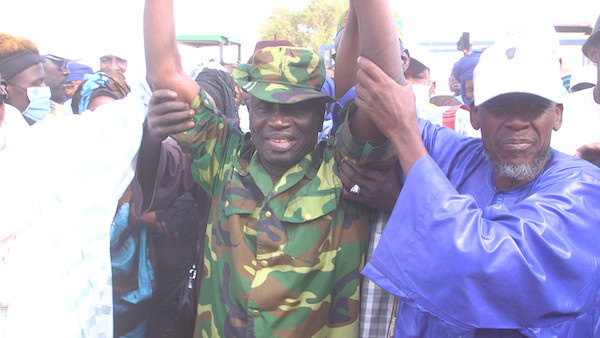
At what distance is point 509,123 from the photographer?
144 cm

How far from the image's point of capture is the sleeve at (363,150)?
1.55m

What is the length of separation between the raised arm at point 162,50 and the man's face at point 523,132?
1069mm

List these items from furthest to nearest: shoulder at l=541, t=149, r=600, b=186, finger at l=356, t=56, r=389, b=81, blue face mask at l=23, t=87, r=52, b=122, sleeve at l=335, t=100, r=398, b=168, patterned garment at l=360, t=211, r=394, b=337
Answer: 1. blue face mask at l=23, t=87, r=52, b=122
2. patterned garment at l=360, t=211, r=394, b=337
3. sleeve at l=335, t=100, r=398, b=168
4. finger at l=356, t=56, r=389, b=81
5. shoulder at l=541, t=149, r=600, b=186

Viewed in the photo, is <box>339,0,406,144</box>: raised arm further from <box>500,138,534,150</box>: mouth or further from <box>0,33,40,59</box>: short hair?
<box>0,33,40,59</box>: short hair

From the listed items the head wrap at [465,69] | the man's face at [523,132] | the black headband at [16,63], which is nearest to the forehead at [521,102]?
the man's face at [523,132]

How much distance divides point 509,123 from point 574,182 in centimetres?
27

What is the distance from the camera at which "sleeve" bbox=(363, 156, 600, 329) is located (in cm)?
116

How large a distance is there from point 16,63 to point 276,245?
2.58 m

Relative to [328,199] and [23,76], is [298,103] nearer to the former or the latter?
[328,199]

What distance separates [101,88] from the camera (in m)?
2.82

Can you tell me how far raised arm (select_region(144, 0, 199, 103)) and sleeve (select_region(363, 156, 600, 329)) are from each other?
0.93 meters

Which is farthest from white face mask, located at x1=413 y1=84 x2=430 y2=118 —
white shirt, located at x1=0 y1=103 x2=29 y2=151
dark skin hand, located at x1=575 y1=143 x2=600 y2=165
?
white shirt, located at x1=0 y1=103 x2=29 y2=151

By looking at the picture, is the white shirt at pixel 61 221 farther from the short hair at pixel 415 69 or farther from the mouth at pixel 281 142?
the short hair at pixel 415 69

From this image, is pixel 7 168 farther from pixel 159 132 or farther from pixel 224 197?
pixel 224 197
